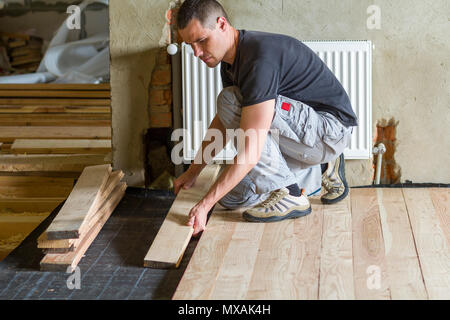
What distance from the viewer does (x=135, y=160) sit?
3.65 metres

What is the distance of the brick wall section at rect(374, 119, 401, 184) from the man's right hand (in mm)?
1199

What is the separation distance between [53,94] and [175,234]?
3554 mm

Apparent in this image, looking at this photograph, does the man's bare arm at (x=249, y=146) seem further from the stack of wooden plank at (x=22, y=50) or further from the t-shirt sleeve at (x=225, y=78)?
the stack of wooden plank at (x=22, y=50)

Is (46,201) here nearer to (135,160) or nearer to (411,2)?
(135,160)

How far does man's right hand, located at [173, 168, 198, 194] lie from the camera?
3041 millimetres

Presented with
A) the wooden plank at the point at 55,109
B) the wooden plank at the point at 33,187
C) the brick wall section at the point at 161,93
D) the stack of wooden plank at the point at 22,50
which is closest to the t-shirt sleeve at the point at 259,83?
the brick wall section at the point at 161,93

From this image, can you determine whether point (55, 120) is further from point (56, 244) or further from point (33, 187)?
point (56, 244)

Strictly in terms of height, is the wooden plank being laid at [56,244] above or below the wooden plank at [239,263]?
above

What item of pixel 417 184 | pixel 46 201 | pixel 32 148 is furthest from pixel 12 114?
pixel 417 184

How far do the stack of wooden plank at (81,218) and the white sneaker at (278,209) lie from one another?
2.37 ft

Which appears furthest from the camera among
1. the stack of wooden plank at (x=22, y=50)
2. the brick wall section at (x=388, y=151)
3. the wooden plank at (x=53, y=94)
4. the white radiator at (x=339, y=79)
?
the stack of wooden plank at (x=22, y=50)

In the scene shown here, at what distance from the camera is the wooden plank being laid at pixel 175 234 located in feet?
7.89

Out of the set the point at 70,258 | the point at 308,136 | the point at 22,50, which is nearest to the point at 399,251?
the point at 308,136
